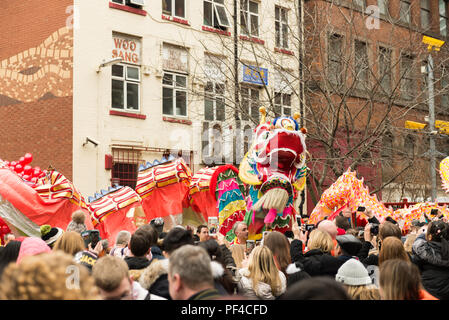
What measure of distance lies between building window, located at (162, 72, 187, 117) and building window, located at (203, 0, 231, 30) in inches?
95.3

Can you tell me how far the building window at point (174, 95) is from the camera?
19.6 meters

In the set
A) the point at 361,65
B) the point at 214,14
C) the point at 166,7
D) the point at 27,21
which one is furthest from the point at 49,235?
the point at 214,14

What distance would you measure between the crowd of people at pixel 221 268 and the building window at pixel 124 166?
10494mm

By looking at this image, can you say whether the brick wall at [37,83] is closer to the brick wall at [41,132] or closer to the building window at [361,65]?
the brick wall at [41,132]

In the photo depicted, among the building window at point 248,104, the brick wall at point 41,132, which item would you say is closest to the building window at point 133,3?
the brick wall at point 41,132

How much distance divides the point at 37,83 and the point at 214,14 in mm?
6952

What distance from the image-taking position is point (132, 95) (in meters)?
18.7

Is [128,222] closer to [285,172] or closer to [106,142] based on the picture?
[285,172]

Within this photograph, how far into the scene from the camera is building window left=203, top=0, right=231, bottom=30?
A: 68.2 feet

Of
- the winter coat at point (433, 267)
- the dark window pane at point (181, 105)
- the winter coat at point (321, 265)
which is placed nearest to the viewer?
the winter coat at point (321, 265)

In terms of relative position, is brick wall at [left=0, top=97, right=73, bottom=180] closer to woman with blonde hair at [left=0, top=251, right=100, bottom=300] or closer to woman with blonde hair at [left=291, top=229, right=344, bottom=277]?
woman with blonde hair at [left=291, top=229, right=344, bottom=277]

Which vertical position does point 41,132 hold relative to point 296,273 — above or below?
above

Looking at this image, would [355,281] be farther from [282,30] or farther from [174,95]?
[282,30]
